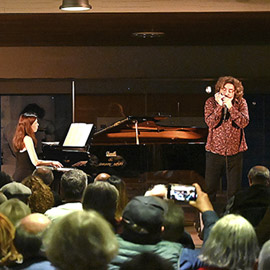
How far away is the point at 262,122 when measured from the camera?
491 inches

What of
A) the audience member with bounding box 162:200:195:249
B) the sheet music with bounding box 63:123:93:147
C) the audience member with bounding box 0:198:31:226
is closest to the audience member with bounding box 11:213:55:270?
the audience member with bounding box 0:198:31:226

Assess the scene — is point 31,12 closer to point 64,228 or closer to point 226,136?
point 226,136

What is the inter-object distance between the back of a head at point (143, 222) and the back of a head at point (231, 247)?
340mm

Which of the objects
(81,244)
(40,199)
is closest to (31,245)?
(81,244)

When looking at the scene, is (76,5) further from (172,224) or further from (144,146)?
(172,224)

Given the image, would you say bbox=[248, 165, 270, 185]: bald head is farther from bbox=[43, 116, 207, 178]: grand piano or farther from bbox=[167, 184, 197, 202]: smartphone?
bbox=[43, 116, 207, 178]: grand piano

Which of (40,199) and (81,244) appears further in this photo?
(40,199)

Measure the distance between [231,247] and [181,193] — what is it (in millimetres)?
909

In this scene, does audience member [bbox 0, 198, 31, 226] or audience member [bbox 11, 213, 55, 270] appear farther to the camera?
audience member [bbox 0, 198, 31, 226]

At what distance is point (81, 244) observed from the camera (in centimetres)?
289

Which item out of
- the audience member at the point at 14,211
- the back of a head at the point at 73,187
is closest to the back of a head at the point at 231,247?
the audience member at the point at 14,211

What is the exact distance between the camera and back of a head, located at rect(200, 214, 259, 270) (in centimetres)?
318

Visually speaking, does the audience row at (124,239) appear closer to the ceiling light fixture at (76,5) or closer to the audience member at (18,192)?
the audience member at (18,192)

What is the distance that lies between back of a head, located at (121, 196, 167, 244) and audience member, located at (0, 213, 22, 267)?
0.52 m
